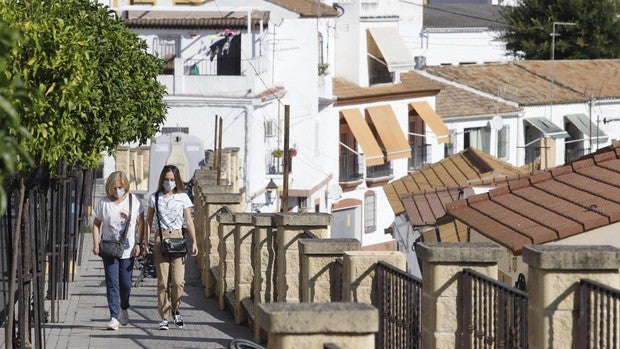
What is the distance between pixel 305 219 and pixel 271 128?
38.5 metres

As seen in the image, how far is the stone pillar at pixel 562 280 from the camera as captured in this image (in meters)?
9.00

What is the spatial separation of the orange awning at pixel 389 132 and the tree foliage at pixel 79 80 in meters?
35.2

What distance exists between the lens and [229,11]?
5322 cm

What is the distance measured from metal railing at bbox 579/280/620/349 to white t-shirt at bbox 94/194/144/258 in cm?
705

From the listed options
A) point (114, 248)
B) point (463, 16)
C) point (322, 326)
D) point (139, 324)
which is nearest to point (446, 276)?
point (322, 326)

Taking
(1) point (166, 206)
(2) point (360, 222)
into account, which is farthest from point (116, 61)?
(2) point (360, 222)

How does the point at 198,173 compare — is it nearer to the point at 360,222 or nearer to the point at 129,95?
the point at 129,95

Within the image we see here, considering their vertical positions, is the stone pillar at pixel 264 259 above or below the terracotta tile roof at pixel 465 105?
below

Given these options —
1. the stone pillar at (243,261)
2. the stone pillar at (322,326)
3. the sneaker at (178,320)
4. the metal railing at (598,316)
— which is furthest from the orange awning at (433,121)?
the stone pillar at (322,326)

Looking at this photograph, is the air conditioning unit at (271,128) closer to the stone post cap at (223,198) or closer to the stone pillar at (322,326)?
the stone post cap at (223,198)

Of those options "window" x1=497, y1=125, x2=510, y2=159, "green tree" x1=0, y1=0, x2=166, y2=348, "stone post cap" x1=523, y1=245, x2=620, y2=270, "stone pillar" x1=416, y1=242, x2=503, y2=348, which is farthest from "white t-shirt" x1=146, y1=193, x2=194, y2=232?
"window" x1=497, y1=125, x2=510, y2=159

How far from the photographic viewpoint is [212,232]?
66.8 feet

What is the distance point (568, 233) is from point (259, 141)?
33491mm

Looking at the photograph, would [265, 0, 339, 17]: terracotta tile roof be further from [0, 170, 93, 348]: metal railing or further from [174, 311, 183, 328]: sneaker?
[174, 311, 183, 328]: sneaker
